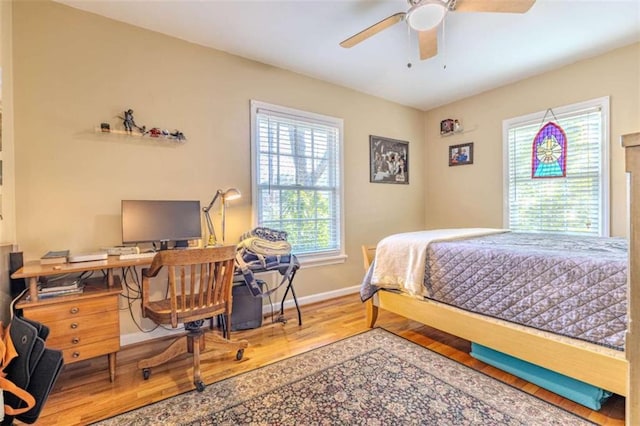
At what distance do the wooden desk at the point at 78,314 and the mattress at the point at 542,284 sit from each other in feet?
6.93

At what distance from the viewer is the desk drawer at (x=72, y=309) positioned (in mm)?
1701

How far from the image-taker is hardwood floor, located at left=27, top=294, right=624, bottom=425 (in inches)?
64.2

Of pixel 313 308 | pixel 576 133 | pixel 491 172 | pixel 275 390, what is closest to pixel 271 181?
pixel 313 308

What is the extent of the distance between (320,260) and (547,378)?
7.35 ft

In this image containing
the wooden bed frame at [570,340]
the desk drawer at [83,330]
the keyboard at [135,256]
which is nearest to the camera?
the wooden bed frame at [570,340]

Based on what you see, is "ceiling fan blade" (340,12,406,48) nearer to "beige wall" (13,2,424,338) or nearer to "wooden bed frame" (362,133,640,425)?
"beige wall" (13,2,424,338)

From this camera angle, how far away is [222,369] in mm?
2045

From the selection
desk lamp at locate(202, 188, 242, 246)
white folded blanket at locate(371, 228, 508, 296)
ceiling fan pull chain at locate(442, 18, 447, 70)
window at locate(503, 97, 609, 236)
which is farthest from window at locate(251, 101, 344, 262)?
window at locate(503, 97, 609, 236)

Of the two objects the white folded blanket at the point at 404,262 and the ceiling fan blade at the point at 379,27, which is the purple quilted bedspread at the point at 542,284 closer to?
the white folded blanket at the point at 404,262

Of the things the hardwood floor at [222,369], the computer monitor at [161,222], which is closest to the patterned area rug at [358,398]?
the hardwood floor at [222,369]

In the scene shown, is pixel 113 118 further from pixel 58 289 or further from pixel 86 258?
pixel 58 289

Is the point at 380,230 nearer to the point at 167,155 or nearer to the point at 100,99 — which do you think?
the point at 167,155

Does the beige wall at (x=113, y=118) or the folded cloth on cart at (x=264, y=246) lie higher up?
the beige wall at (x=113, y=118)

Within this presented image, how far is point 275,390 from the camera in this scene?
178 centimetres
